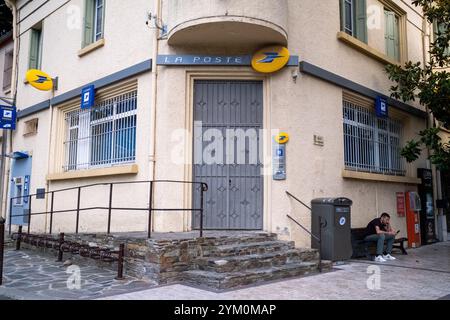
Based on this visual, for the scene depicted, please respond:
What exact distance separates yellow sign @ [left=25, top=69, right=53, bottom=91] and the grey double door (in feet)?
17.1

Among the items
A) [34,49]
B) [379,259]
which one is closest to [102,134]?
[34,49]

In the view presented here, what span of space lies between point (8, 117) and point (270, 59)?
30.3ft

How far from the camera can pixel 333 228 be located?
27.7 feet

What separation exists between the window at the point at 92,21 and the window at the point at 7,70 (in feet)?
17.7

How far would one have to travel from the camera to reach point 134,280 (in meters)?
6.90

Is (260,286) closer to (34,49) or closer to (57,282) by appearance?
(57,282)

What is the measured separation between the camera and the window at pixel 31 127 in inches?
523

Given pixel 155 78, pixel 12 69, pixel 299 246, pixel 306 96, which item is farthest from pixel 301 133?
pixel 12 69

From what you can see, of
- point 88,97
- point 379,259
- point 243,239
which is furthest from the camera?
point 88,97

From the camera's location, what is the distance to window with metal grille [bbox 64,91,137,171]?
392 inches

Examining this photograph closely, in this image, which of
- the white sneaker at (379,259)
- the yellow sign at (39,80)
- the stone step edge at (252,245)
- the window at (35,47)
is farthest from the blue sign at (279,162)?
the window at (35,47)

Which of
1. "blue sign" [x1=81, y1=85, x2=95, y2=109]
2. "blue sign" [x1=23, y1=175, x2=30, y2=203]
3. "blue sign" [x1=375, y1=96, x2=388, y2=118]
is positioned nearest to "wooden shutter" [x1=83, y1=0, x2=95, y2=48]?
"blue sign" [x1=81, y1=85, x2=95, y2=109]

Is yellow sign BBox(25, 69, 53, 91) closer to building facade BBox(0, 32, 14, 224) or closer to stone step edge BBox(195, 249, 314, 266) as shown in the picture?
building facade BBox(0, 32, 14, 224)

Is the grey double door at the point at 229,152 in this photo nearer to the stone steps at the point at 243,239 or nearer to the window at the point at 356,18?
the stone steps at the point at 243,239
